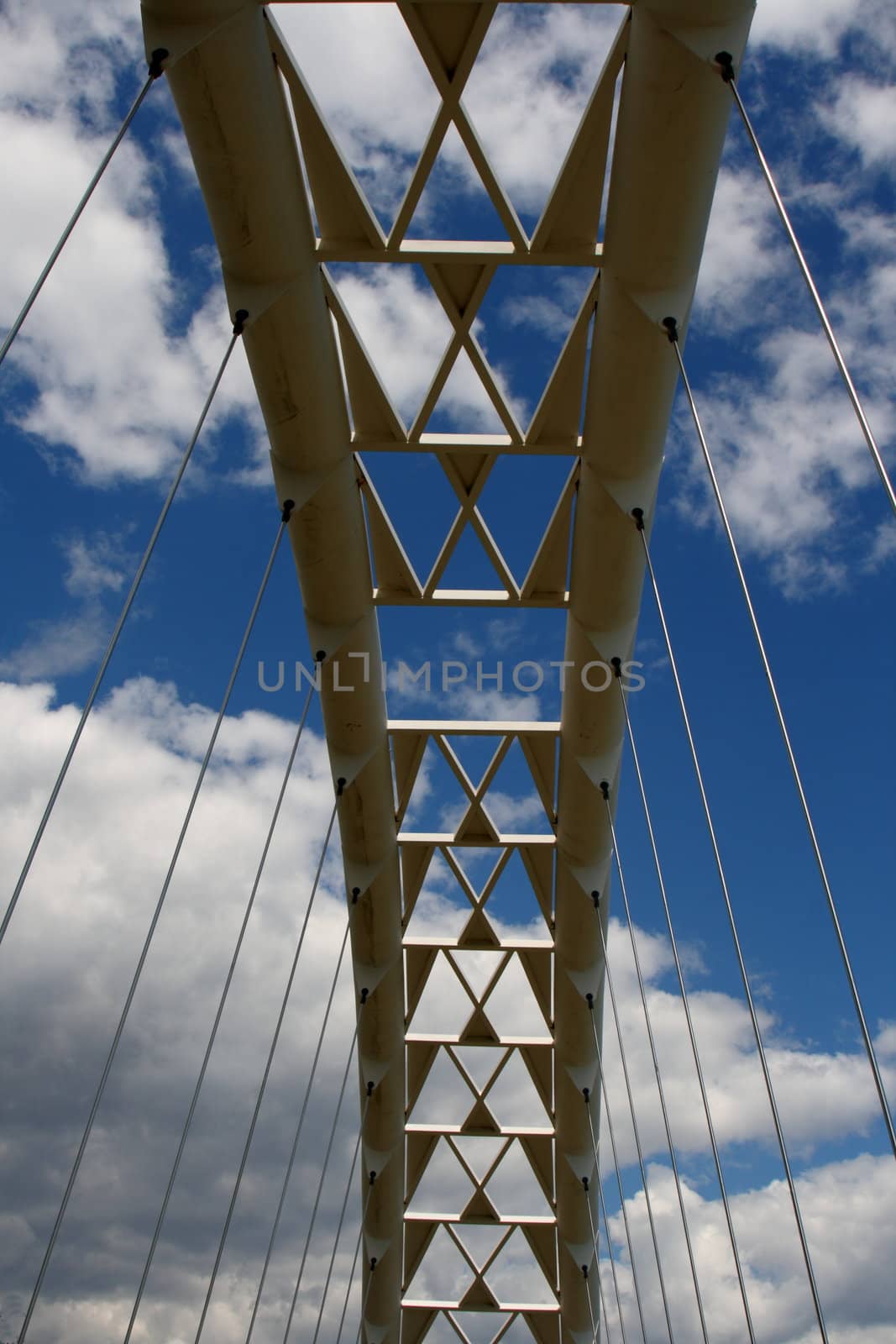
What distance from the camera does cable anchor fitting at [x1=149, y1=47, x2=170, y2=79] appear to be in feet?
38.3

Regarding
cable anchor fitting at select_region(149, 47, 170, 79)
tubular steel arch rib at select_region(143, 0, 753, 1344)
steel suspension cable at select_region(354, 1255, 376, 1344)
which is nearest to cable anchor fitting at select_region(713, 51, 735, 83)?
tubular steel arch rib at select_region(143, 0, 753, 1344)

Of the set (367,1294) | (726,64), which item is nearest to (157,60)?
(726,64)

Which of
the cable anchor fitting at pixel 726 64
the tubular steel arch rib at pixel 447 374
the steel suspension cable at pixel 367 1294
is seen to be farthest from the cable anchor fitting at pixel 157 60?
the steel suspension cable at pixel 367 1294

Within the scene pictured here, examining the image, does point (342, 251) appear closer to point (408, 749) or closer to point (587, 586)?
point (587, 586)

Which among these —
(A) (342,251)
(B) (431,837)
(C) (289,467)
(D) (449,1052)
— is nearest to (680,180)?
(A) (342,251)

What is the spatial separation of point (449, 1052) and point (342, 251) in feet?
80.6

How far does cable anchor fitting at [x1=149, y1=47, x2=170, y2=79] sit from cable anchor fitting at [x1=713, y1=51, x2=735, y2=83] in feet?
17.7

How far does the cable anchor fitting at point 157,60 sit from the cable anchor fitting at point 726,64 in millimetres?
5383

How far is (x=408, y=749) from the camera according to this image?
24203mm

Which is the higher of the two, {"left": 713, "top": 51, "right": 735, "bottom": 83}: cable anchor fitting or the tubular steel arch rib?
the tubular steel arch rib

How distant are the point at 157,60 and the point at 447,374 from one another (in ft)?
19.2

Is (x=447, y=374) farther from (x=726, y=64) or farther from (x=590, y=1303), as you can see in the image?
(x=590, y=1303)

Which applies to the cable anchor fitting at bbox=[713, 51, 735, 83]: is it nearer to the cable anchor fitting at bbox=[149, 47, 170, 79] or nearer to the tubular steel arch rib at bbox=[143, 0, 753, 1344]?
the tubular steel arch rib at bbox=[143, 0, 753, 1344]

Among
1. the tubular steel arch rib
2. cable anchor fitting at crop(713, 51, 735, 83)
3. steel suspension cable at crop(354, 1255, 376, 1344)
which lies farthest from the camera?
steel suspension cable at crop(354, 1255, 376, 1344)
